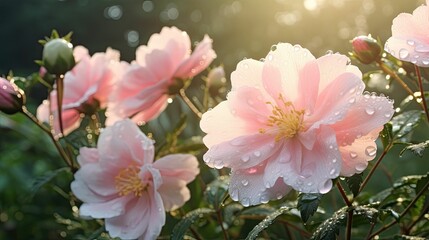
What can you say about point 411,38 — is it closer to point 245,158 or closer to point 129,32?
point 245,158

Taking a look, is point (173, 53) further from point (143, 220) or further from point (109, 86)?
point (143, 220)

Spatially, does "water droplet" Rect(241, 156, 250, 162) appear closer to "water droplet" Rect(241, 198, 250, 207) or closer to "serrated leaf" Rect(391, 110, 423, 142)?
"water droplet" Rect(241, 198, 250, 207)

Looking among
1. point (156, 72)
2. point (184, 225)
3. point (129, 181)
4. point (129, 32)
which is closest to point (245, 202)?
point (184, 225)

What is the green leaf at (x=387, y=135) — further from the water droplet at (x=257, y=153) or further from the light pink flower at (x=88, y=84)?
the light pink flower at (x=88, y=84)

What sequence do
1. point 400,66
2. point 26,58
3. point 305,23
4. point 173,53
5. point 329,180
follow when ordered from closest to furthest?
point 329,180, point 400,66, point 173,53, point 305,23, point 26,58

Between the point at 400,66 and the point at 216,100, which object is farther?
the point at 216,100

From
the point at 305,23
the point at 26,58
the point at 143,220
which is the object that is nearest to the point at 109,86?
the point at 143,220

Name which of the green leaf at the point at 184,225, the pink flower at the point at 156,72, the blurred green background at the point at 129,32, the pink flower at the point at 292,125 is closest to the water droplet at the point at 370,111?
the pink flower at the point at 292,125

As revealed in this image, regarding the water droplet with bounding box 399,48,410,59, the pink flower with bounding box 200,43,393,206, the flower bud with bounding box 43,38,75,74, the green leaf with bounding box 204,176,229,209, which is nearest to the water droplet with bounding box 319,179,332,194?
the pink flower with bounding box 200,43,393,206
